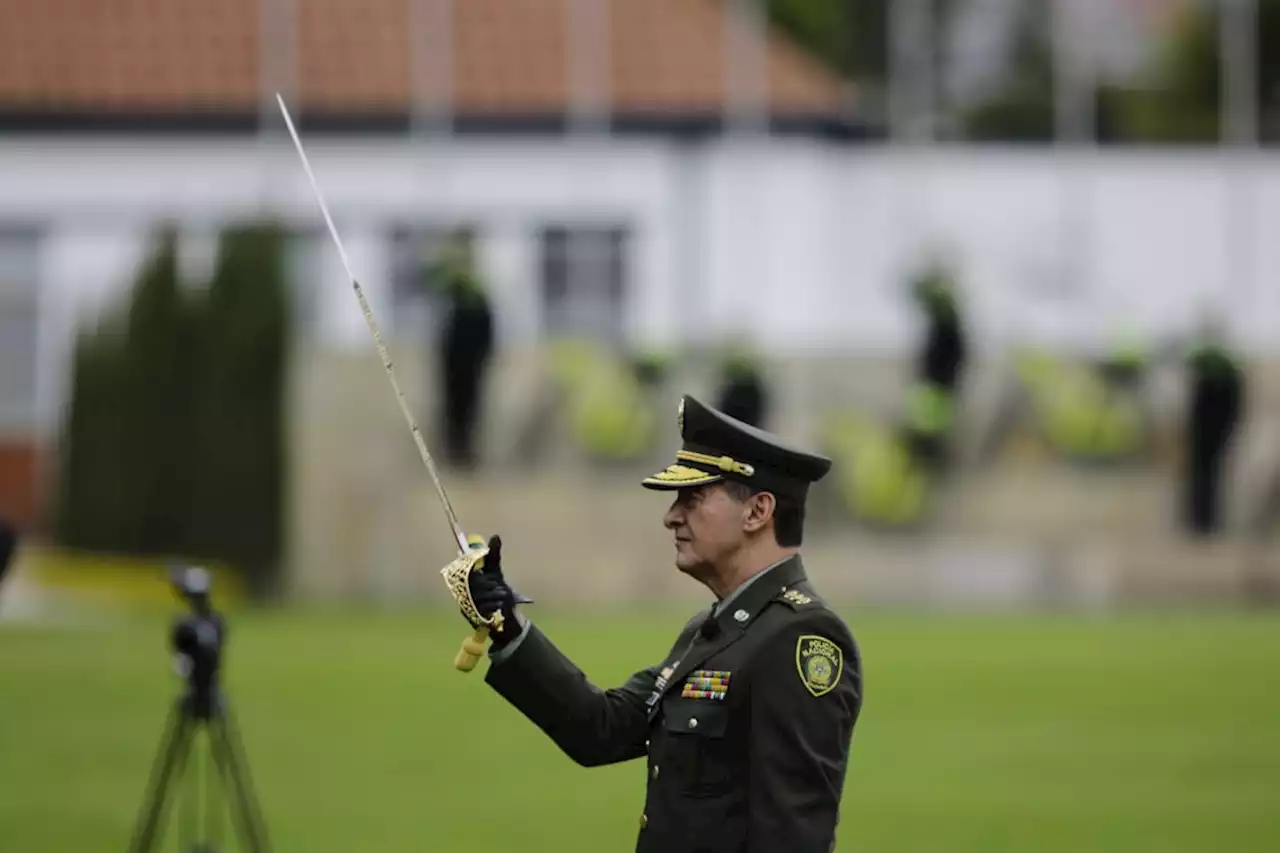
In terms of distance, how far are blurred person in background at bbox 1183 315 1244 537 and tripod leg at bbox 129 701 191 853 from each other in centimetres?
1817

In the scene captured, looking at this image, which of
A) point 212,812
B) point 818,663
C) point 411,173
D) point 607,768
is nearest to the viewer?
point 818,663

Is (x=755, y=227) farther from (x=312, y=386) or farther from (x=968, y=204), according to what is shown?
(x=312, y=386)

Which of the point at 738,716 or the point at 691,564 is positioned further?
the point at 691,564

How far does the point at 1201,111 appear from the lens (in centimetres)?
6053

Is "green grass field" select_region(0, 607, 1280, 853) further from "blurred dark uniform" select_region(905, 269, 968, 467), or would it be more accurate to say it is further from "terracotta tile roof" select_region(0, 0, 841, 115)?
"terracotta tile roof" select_region(0, 0, 841, 115)

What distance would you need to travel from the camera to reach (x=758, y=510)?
253 inches

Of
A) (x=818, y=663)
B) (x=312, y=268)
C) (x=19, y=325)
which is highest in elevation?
(x=312, y=268)

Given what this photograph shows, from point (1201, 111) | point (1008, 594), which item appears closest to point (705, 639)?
point (1008, 594)

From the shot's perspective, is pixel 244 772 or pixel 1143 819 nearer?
pixel 1143 819

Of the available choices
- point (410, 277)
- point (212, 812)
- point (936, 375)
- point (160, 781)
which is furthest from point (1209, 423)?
point (160, 781)

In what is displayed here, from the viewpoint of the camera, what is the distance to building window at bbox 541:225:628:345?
139ft

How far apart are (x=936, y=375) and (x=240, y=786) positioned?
23288 mm

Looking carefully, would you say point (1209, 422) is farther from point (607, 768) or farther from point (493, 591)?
point (493, 591)

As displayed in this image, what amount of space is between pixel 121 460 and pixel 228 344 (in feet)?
6.56
